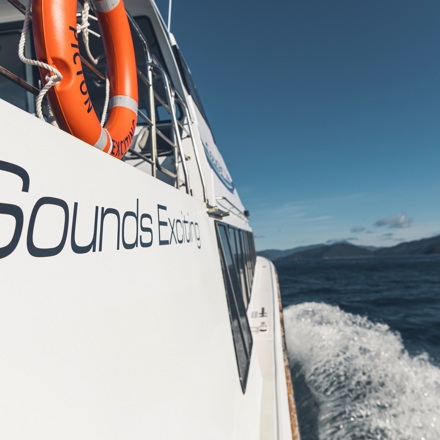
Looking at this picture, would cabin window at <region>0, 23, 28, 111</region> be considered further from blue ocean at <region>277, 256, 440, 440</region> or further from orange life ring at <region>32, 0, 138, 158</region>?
blue ocean at <region>277, 256, 440, 440</region>

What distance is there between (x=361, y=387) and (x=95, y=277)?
18.2 feet

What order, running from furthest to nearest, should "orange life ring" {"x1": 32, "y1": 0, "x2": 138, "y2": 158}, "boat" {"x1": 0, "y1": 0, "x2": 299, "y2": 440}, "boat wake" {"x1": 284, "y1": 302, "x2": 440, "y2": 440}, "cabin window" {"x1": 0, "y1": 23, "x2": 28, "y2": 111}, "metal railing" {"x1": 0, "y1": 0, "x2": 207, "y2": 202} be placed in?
"boat wake" {"x1": 284, "y1": 302, "x2": 440, "y2": 440} < "cabin window" {"x1": 0, "y1": 23, "x2": 28, "y2": 111} < "metal railing" {"x1": 0, "y1": 0, "x2": 207, "y2": 202} < "orange life ring" {"x1": 32, "y1": 0, "x2": 138, "y2": 158} < "boat" {"x1": 0, "y1": 0, "x2": 299, "y2": 440}

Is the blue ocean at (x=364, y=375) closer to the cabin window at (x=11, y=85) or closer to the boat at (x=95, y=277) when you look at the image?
the boat at (x=95, y=277)

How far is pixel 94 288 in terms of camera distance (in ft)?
3.37

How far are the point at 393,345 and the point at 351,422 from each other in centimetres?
382

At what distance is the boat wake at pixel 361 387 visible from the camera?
413 centimetres

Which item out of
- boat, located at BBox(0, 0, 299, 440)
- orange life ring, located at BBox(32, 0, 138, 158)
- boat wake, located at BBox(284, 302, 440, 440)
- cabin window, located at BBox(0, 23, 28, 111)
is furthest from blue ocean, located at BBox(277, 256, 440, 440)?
cabin window, located at BBox(0, 23, 28, 111)

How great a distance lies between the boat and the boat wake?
8.32 ft

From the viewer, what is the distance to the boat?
30.2 inches

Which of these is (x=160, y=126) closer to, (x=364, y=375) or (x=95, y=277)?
(x=95, y=277)

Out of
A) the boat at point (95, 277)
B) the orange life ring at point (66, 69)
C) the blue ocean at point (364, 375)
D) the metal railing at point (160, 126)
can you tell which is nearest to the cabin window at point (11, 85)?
the metal railing at point (160, 126)

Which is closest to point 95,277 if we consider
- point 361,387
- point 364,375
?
point 361,387

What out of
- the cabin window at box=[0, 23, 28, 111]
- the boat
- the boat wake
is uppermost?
the cabin window at box=[0, 23, 28, 111]

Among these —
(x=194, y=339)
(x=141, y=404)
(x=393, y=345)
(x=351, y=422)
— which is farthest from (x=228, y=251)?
(x=393, y=345)
